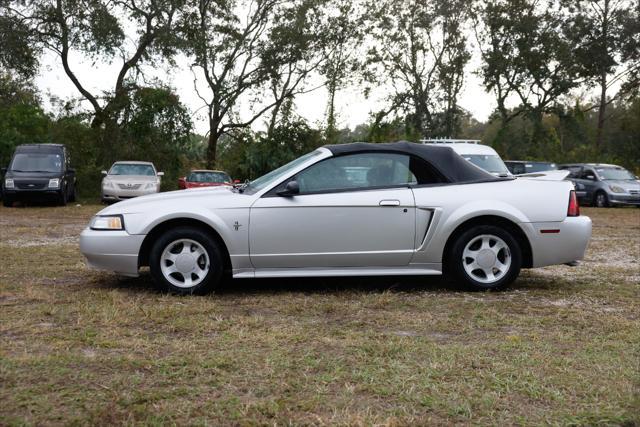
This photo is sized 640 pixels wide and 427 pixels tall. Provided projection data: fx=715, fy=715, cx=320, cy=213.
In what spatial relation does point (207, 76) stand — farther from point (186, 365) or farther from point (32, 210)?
point (186, 365)

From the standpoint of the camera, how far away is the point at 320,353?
4410 mm

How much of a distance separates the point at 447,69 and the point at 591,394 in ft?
129

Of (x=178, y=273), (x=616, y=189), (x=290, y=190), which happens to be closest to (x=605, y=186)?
(x=616, y=189)

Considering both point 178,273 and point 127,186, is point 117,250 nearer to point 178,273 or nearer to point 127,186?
point 178,273

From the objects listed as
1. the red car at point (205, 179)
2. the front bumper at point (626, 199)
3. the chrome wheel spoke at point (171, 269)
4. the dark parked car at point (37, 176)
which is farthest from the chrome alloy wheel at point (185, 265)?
the front bumper at point (626, 199)

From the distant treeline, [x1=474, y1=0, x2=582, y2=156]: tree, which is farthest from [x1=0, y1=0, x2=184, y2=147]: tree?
[x1=474, y1=0, x2=582, y2=156]: tree

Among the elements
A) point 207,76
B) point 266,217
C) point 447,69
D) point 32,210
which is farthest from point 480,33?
point 266,217

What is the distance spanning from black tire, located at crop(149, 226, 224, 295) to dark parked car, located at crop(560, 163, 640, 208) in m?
19.6

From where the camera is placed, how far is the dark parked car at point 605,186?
23938 millimetres

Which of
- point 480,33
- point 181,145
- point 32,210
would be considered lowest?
point 32,210

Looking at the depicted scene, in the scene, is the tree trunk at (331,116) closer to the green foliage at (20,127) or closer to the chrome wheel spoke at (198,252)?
the green foliage at (20,127)

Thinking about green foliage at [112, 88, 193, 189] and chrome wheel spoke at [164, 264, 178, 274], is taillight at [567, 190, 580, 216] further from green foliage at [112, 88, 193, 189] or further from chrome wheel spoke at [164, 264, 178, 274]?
green foliage at [112, 88, 193, 189]

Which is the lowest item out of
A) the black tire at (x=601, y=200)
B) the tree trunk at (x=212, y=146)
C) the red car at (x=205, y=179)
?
the black tire at (x=601, y=200)

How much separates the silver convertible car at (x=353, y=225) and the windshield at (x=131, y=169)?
16.7m
